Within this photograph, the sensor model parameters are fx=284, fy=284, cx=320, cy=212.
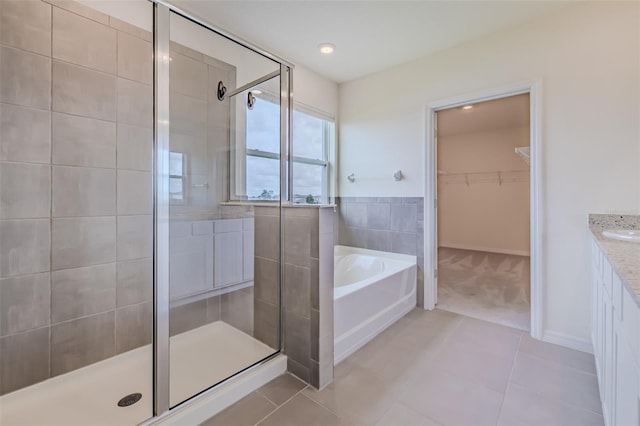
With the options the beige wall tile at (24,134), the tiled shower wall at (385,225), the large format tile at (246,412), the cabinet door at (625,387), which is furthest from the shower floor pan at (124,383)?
the tiled shower wall at (385,225)

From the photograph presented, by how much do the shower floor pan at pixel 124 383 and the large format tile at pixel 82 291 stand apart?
1.17 feet

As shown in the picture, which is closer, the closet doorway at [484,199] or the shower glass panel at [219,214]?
the shower glass panel at [219,214]

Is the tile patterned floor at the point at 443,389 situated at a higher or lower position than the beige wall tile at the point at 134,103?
lower

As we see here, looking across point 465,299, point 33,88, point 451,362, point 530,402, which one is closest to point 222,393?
point 451,362

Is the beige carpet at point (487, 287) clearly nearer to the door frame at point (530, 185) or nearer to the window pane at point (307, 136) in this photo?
the door frame at point (530, 185)

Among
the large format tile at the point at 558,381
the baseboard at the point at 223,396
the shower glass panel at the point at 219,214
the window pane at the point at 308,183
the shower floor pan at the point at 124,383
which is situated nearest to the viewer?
the baseboard at the point at 223,396

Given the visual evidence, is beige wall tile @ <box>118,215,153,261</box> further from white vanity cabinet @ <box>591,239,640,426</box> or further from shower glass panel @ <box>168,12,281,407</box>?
white vanity cabinet @ <box>591,239,640,426</box>

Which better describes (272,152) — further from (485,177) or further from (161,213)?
(485,177)

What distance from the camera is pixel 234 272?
2275 mm

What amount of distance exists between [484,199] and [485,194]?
102mm

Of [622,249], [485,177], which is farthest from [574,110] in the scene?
[485,177]

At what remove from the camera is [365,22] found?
91.4 inches

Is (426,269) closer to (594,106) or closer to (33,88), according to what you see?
(594,106)

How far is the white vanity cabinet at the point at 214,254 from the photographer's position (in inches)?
79.3
